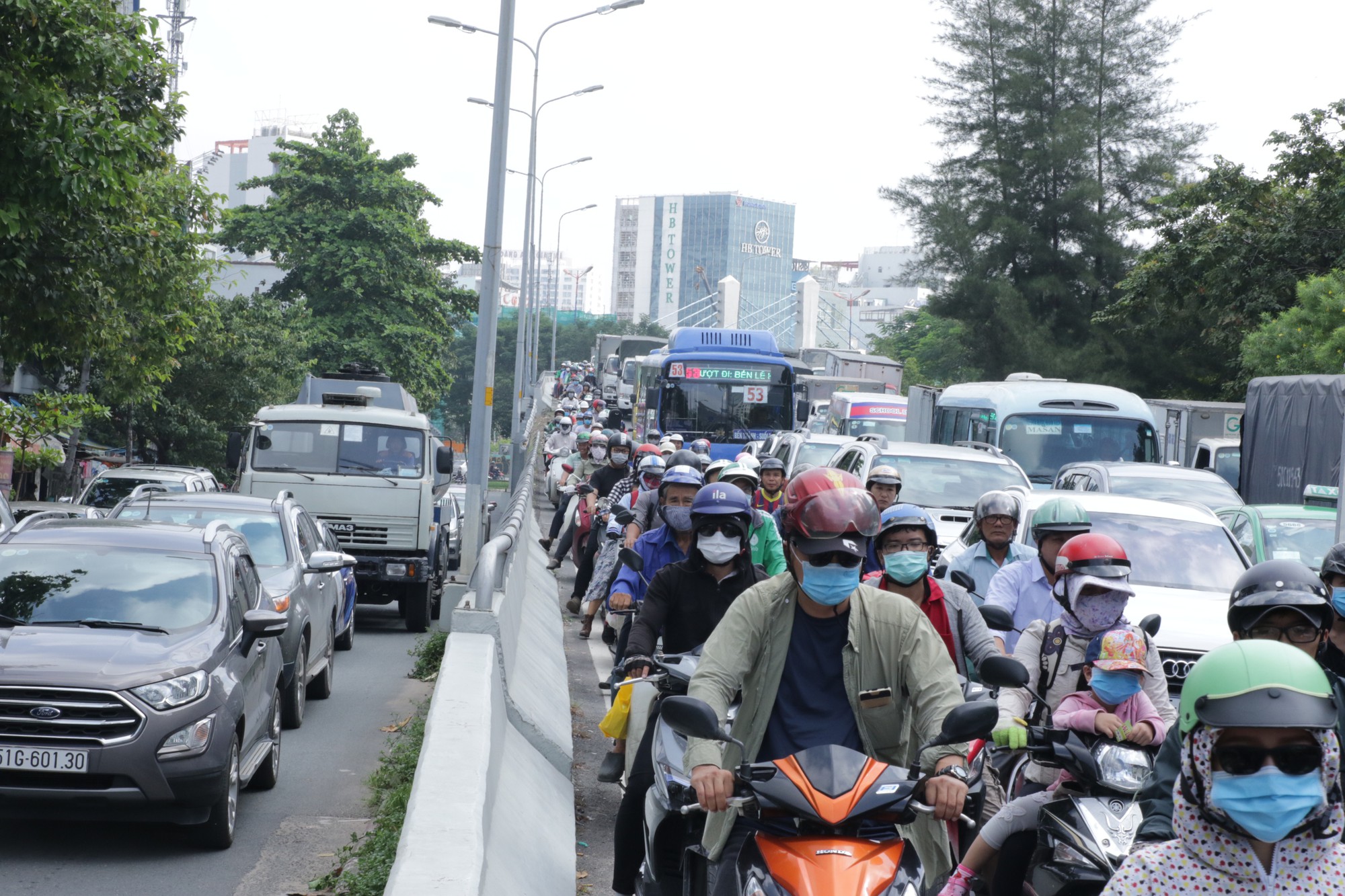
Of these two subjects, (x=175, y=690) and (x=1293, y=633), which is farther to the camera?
(x=175, y=690)

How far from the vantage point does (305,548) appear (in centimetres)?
1252

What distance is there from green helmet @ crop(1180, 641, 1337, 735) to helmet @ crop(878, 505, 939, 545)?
393cm

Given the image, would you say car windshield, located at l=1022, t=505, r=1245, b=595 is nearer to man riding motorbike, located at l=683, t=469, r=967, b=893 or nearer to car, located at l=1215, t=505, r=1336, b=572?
car, located at l=1215, t=505, r=1336, b=572

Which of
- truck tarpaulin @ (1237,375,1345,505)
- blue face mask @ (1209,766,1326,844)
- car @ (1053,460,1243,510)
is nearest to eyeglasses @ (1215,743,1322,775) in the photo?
blue face mask @ (1209,766,1326,844)

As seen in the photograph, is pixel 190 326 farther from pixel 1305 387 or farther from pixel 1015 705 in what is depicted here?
pixel 1015 705

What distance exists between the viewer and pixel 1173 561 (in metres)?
10.0

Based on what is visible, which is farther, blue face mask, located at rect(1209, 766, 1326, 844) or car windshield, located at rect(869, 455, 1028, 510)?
car windshield, located at rect(869, 455, 1028, 510)

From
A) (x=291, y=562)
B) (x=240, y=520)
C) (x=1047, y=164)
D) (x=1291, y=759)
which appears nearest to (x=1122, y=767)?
(x=1291, y=759)

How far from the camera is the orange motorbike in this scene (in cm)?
358

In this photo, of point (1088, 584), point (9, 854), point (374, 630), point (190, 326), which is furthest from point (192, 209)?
point (1088, 584)

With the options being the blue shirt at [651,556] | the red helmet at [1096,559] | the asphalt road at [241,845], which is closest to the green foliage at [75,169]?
the asphalt road at [241,845]

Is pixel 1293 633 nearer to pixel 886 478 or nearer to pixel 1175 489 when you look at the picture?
pixel 886 478

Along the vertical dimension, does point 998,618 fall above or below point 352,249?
below

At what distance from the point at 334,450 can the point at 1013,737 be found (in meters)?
13.7
